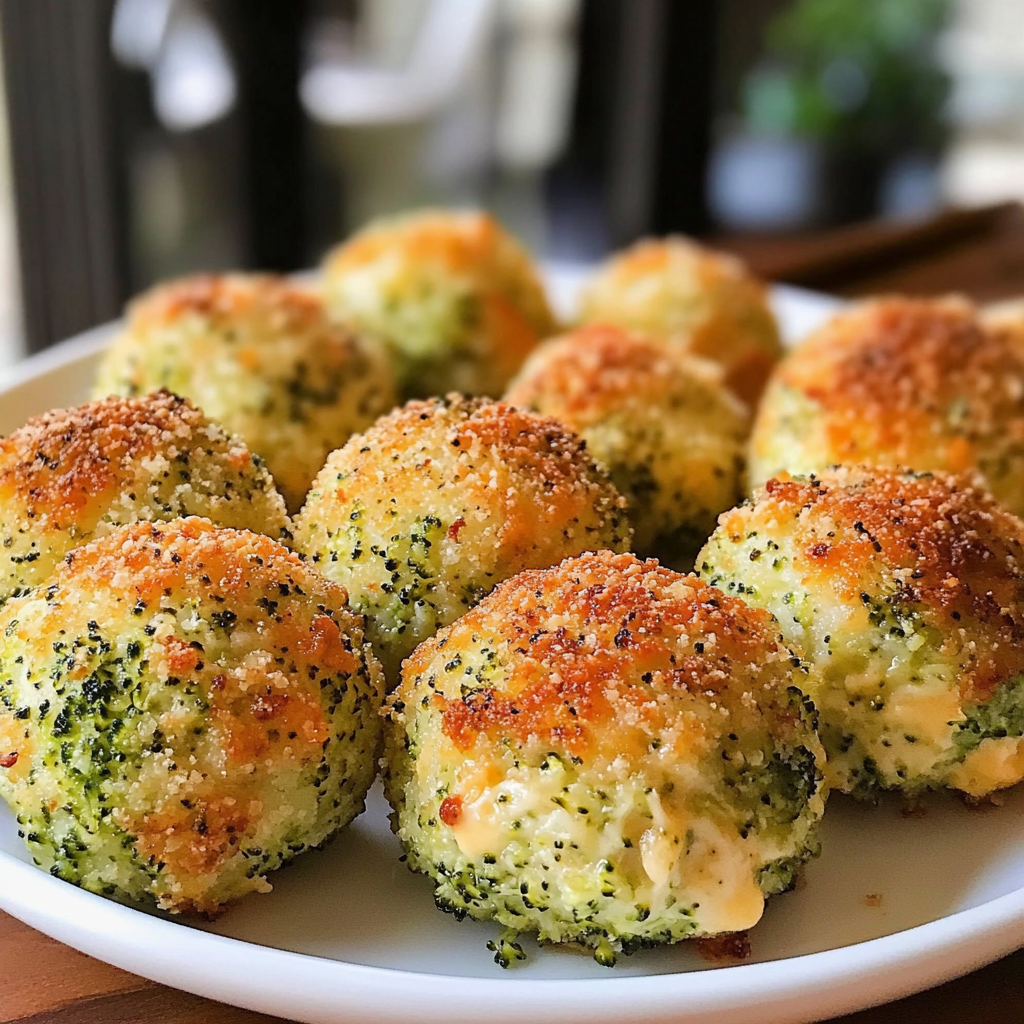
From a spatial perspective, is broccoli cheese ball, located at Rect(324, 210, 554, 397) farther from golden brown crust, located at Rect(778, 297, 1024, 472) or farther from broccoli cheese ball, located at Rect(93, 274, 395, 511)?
golden brown crust, located at Rect(778, 297, 1024, 472)

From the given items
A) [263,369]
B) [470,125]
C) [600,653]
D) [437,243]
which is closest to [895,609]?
[600,653]

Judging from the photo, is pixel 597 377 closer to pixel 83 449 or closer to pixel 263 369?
pixel 263 369

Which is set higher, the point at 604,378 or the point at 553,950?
the point at 604,378

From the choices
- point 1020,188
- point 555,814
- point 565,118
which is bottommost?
point 1020,188

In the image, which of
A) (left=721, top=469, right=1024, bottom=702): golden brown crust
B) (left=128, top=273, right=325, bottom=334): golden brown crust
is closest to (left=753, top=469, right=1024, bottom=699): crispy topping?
(left=721, top=469, right=1024, bottom=702): golden brown crust

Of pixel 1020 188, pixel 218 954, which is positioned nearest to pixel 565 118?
pixel 1020 188

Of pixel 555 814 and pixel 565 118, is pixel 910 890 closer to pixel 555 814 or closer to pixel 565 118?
pixel 555 814

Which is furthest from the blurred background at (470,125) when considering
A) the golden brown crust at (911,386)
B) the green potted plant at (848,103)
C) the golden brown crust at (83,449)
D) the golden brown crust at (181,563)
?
the golden brown crust at (181,563)
